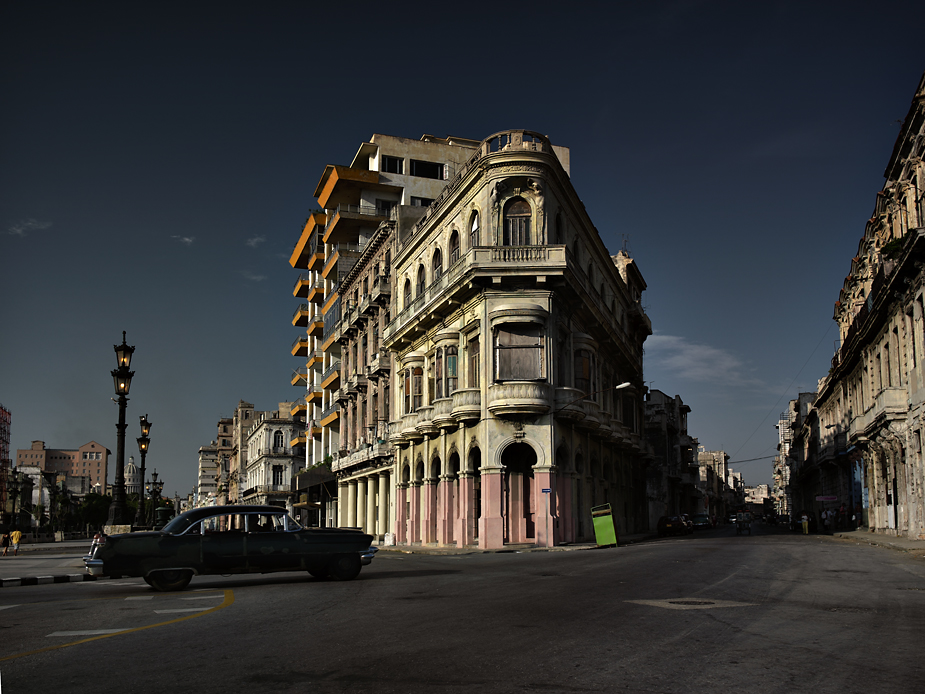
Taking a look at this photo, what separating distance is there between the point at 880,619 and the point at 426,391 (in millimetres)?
28736

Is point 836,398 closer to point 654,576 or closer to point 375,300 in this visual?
point 375,300

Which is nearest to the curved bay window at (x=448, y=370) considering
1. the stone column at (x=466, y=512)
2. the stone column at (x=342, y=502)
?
the stone column at (x=466, y=512)

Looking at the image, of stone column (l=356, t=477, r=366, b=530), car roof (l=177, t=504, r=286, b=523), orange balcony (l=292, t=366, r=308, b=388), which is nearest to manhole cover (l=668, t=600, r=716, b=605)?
car roof (l=177, t=504, r=286, b=523)

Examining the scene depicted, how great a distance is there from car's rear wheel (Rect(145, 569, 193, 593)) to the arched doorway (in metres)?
18.3

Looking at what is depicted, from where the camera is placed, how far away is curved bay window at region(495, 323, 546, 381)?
102 feet

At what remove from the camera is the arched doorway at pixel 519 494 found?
31.9 metres

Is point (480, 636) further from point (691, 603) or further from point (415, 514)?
point (415, 514)

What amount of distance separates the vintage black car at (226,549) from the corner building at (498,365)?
51.1 feet

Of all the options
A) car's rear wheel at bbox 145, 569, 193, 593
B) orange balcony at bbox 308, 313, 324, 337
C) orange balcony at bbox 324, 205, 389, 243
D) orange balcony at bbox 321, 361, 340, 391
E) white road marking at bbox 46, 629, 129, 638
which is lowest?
car's rear wheel at bbox 145, 569, 193, 593

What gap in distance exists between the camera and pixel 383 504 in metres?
45.5

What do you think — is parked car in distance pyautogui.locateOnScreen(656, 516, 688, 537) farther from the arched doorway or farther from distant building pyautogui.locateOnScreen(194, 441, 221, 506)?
distant building pyautogui.locateOnScreen(194, 441, 221, 506)

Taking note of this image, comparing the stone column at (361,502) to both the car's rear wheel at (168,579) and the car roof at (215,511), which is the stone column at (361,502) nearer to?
the car roof at (215,511)

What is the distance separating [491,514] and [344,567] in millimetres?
15707

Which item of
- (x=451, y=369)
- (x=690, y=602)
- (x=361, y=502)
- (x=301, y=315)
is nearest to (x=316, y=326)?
(x=301, y=315)
